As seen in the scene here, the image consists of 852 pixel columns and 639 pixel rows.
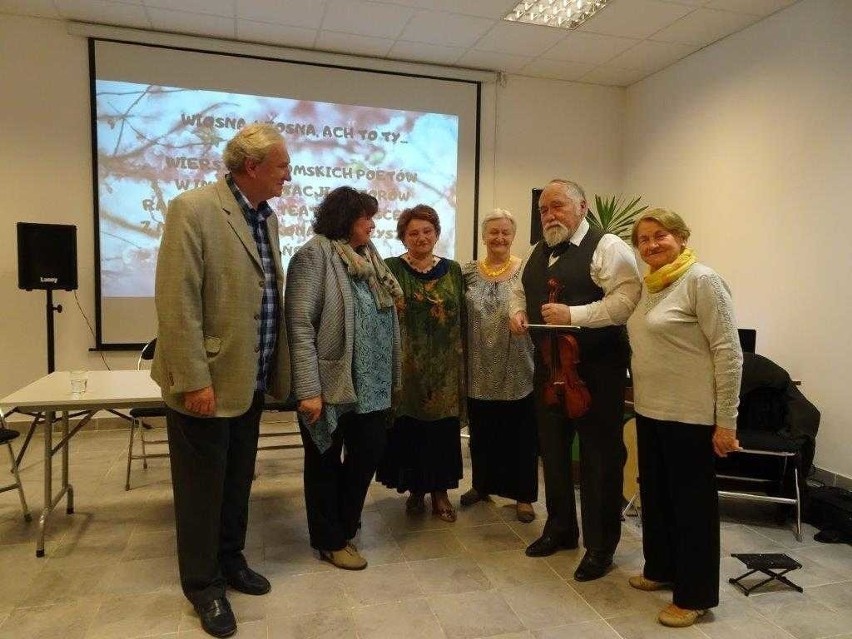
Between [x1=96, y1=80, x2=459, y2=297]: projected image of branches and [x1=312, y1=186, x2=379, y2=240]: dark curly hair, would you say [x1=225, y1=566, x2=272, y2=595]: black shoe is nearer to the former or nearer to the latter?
[x1=312, y1=186, x2=379, y2=240]: dark curly hair

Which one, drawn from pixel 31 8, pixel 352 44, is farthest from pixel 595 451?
pixel 31 8

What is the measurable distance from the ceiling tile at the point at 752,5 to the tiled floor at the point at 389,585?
121 inches

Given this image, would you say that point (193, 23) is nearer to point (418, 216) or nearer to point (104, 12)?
point (104, 12)

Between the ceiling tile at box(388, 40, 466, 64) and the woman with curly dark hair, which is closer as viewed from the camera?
the woman with curly dark hair

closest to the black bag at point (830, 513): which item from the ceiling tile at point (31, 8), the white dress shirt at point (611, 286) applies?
the white dress shirt at point (611, 286)

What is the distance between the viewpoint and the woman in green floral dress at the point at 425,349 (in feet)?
8.65

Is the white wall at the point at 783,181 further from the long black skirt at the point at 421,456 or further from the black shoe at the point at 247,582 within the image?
the black shoe at the point at 247,582

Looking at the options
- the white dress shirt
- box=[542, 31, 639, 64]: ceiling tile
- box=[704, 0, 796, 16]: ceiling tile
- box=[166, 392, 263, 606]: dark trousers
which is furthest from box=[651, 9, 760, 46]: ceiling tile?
box=[166, 392, 263, 606]: dark trousers

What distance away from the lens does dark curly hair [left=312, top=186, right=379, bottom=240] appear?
224 centimetres

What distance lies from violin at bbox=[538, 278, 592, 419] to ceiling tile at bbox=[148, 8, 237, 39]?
10.7ft

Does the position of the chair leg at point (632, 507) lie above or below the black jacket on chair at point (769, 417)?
below

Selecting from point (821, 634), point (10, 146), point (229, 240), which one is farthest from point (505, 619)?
point (10, 146)

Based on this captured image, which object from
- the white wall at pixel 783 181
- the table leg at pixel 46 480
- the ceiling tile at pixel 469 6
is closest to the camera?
the table leg at pixel 46 480

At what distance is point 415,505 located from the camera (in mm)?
2957
